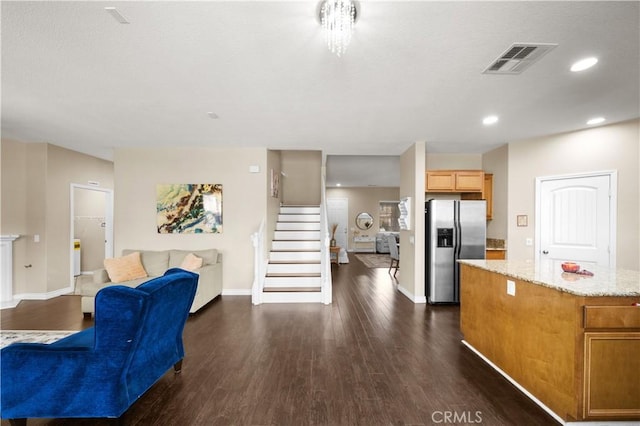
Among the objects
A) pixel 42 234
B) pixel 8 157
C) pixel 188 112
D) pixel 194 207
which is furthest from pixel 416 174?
pixel 8 157

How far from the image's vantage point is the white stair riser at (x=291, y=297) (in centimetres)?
467

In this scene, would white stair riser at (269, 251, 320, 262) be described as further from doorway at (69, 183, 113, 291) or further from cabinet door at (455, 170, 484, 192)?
doorway at (69, 183, 113, 291)

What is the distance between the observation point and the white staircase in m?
4.71

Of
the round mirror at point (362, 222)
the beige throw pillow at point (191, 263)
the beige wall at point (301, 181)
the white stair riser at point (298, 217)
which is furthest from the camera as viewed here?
the round mirror at point (362, 222)

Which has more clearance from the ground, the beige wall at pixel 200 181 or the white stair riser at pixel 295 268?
the beige wall at pixel 200 181

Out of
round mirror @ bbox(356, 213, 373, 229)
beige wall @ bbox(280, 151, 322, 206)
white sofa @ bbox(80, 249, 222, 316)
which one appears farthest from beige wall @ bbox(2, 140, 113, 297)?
round mirror @ bbox(356, 213, 373, 229)

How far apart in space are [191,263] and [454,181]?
4710 mm

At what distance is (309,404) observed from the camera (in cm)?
214

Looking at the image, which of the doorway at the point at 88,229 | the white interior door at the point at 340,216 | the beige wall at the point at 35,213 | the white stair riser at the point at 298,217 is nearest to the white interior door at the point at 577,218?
the white stair riser at the point at 298,217

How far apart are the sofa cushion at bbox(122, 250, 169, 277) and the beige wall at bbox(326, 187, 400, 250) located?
7784 mm

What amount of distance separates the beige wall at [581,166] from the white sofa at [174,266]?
502cm

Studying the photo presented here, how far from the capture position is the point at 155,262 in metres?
4.68

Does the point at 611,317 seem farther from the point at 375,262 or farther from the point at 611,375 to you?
the point at 375,262

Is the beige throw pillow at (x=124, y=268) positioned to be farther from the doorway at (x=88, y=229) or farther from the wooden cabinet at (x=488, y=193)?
the wooden cabinet at (x=488, y=193)
